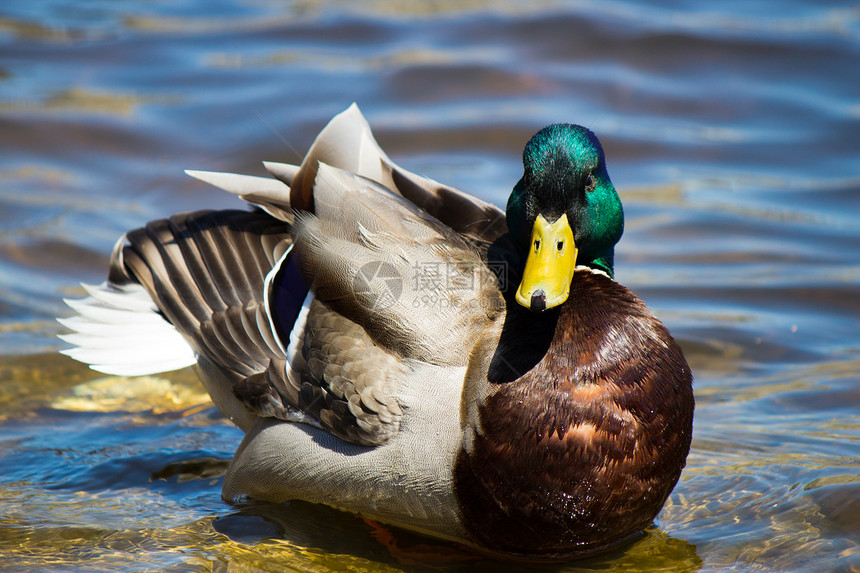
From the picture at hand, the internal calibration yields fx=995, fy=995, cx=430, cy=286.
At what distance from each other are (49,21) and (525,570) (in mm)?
8871

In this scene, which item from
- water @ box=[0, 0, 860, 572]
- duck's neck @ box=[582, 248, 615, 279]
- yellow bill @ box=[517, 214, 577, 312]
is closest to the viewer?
yellow bill @ box=[517, 214, 577, 312]

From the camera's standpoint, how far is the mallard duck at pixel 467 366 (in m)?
3.28

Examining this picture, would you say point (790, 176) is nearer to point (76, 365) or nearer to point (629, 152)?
point (629, 152)

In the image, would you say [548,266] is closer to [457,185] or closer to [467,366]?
[467,366]

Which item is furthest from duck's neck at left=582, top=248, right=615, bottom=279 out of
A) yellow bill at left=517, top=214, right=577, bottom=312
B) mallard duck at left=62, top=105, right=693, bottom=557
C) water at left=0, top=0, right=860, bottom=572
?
water at left=0, top=0, right=860, bottom=572

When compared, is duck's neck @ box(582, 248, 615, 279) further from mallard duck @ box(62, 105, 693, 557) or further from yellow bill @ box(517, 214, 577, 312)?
yellow bill @ box(517, 214, 577, 312)

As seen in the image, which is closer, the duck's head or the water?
the duck's head

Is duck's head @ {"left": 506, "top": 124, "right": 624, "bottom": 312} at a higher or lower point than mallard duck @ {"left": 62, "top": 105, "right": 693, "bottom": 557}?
higher

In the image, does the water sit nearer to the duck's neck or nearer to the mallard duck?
the mallard duck

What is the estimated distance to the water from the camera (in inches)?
150

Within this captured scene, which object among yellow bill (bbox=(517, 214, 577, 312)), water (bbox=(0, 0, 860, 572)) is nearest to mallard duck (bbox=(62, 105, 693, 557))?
yellow bill (bbox=(517, 214, 577, 312))

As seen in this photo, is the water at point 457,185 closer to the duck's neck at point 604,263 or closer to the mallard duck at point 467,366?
the mallard duck at point 467,366

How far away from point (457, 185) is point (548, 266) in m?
4.30

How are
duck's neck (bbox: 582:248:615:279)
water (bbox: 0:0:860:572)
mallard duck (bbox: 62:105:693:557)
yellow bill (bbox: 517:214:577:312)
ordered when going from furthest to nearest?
water (bbox: 0:0:860:572)
duck's neck (bbox: 582:248:615:279)
mallard duck (bbox: 62:105:693:557)
yellow bill (bbox: 517:214:577:312)
